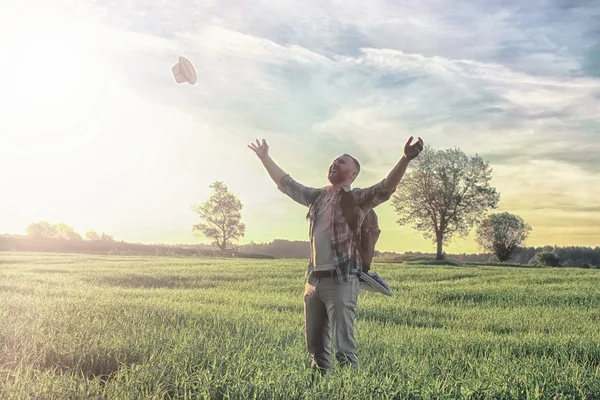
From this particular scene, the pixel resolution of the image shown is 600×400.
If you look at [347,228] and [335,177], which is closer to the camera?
[347,228]

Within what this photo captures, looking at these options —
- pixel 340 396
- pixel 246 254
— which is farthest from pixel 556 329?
pixel 246 254

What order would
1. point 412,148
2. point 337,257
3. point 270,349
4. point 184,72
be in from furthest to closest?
point 184,72
point 270,349
point 337,257
point 412,148

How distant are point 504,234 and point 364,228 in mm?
68859

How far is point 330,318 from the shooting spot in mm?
5730

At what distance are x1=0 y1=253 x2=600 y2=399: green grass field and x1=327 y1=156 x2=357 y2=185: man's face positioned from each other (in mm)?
2068

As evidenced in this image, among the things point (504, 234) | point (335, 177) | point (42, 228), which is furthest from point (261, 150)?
point (42, 228)

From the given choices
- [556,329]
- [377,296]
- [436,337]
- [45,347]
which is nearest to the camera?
[45,347]

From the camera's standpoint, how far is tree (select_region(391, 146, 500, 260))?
5400 centimetres

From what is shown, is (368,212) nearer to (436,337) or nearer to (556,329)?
(436,337)

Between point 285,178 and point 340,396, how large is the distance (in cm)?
290

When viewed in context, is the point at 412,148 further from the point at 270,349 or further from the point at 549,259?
the point at 549,259

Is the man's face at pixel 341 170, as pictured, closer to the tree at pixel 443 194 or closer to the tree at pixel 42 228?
the tree at pixel 443 194

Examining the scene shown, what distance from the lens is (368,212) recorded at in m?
6.03

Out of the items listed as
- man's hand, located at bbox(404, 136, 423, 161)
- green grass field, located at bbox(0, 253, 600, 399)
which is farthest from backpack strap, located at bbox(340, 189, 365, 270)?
green grass field, located at bbox(0, 253, 600, 399)
